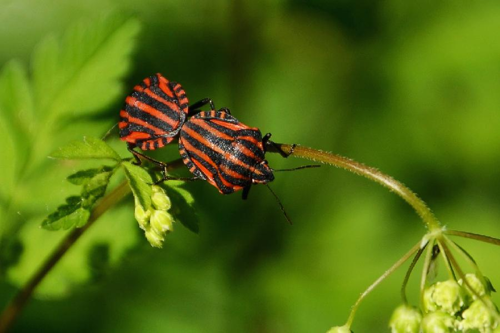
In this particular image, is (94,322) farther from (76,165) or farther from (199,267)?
(76,165)

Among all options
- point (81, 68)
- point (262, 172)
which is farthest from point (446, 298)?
point (81, 68)

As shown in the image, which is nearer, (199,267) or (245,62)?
(199,267)

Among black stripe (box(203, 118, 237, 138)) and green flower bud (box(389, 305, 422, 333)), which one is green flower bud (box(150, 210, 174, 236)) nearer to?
black stripe (box(203, 118, 237, 138))

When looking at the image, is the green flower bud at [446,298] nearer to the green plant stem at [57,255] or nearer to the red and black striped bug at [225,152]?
the red and black striped bug at [225,152]

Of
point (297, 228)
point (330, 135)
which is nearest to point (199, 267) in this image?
point (297, 228)

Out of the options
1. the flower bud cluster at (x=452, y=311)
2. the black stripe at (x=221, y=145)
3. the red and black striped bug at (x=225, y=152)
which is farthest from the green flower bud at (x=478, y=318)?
the black stripe at (x=221, y=145)

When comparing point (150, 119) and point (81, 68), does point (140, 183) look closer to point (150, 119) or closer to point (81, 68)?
point (150, 119)

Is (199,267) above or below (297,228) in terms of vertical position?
below
